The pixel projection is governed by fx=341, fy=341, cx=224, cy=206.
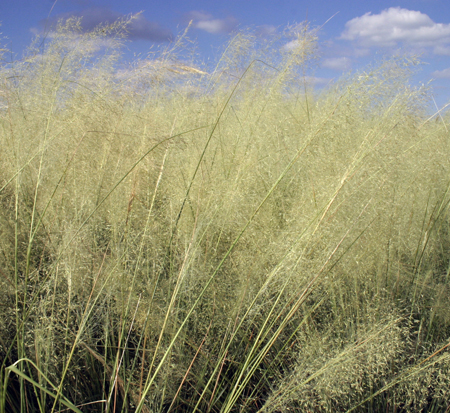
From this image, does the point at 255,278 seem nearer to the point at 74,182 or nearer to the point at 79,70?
the point at 74,182

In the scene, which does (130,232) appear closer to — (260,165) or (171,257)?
(171,257)

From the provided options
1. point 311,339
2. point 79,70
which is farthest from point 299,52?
point 311,339

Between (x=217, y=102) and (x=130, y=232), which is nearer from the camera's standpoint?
(x=130, y=232)

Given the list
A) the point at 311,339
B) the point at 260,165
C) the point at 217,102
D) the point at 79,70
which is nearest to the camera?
the point at 311,339

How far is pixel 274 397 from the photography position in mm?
885

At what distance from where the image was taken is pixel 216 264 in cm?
114

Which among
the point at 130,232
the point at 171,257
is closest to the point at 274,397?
the point at 171,257

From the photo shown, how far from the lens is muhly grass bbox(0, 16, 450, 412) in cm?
93

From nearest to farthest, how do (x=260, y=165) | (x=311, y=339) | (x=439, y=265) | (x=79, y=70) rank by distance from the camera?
(x=311, y=339) < (x=439, y=265) < (x=260, y=165) < (x=79, y=70)

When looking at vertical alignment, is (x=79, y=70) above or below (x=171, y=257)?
above

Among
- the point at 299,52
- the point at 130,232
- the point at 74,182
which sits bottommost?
the point at 130,232

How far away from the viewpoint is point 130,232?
3.50 feet

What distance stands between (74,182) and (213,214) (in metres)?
0.56

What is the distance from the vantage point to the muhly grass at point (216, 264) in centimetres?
93
